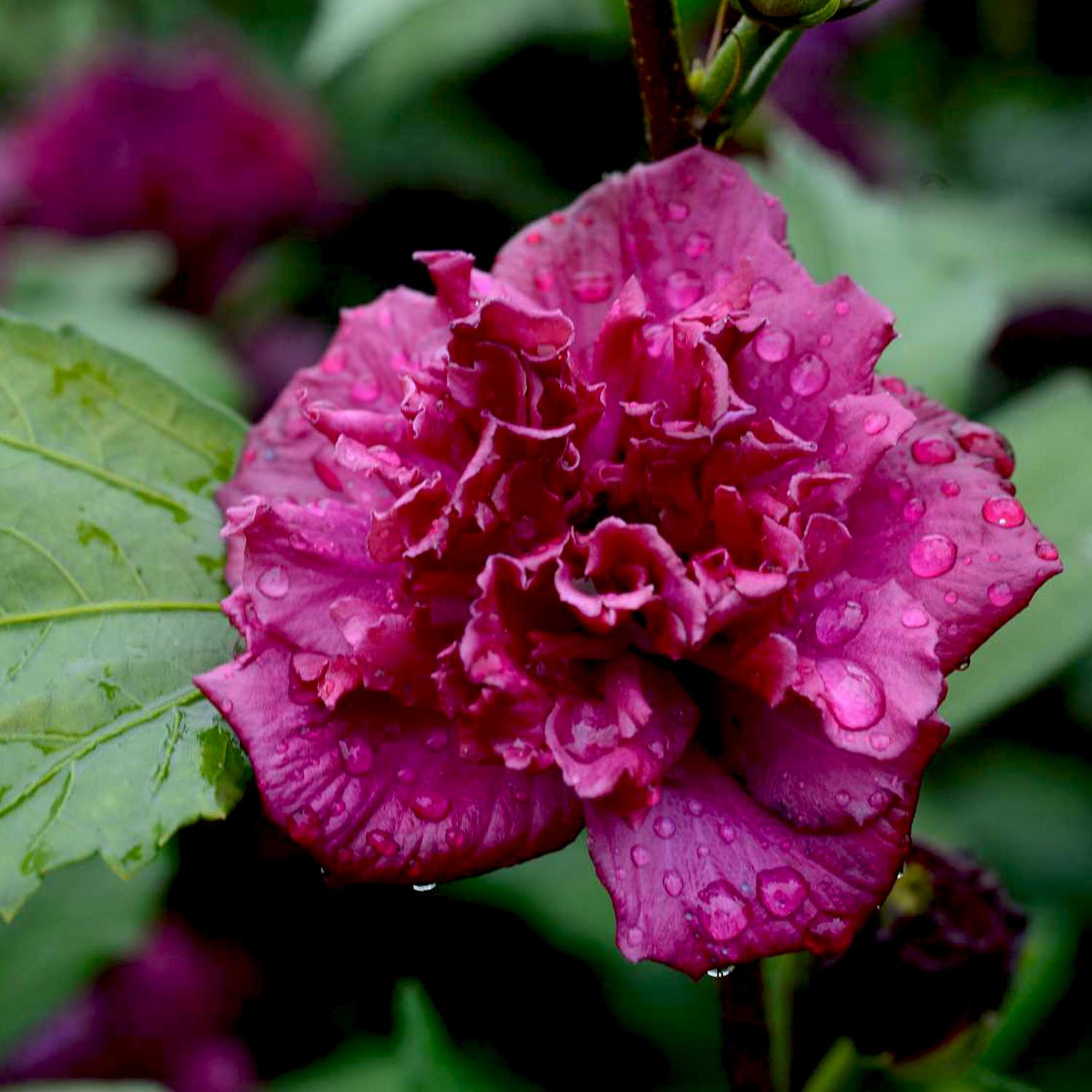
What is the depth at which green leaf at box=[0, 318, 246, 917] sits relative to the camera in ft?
2.00

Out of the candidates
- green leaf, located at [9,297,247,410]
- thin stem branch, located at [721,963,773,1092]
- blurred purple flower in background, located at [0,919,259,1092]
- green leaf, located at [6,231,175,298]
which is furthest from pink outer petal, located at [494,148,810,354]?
green leaf, located at [6,231,175,298]

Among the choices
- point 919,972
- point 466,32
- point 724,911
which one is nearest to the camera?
point 724,911

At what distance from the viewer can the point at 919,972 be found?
2.54 ft

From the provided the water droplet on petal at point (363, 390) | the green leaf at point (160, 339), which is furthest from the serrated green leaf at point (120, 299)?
the water droplet on petal at point (363, 390)

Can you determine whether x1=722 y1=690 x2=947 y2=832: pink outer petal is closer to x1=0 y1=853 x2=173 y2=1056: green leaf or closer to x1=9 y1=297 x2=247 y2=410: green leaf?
x1=0 y1=853 x2=173 y2=1056: green leaf

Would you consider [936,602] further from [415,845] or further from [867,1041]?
[867,1041]

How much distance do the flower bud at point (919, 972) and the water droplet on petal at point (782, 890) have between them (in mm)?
248

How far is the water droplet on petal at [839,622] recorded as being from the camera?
58 centimetres

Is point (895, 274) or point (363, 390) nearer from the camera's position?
point (363, 390)

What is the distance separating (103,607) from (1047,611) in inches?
23.0

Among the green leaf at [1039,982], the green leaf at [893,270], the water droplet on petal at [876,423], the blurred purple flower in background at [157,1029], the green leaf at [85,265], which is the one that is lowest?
the blurred purple flower in background at [157,1029]

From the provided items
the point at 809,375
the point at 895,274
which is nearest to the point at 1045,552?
the point at 809,375

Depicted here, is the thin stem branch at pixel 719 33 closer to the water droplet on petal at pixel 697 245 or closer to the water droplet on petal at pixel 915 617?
the water droplet on petal at pixel 697 245

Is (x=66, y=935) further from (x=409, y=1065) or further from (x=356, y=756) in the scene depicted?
(x=356, y=756)
